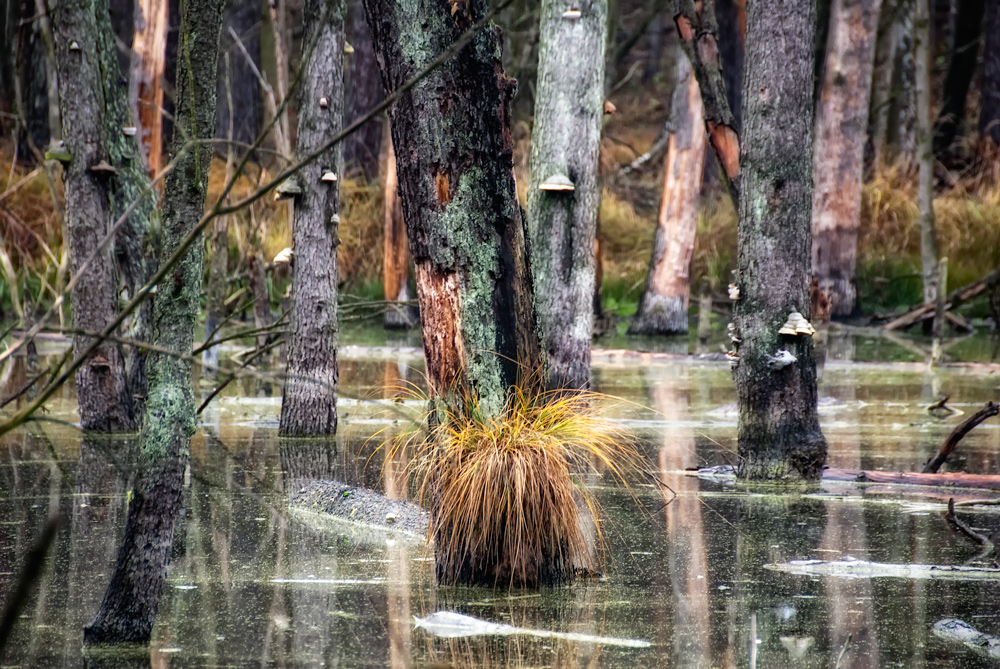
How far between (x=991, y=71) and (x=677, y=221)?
394 inches

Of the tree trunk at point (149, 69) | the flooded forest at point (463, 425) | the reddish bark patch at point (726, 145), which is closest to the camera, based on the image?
the flooded forest at point (463, 425)

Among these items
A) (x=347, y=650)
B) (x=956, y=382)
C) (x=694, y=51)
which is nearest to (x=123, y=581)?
(x=347, y=650)

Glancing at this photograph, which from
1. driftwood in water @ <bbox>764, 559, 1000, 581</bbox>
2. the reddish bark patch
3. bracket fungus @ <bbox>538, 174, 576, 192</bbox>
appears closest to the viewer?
driftwood in water @ <bbox>764, 559, 1000, 581</bbox>

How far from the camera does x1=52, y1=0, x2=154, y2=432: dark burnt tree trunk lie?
759cm

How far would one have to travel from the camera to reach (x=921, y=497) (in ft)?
20.3

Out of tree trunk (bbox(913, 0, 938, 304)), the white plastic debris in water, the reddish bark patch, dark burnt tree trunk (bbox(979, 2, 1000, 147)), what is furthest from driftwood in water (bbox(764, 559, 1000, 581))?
dark burnt tree trunk (bbox(979, 2, 1000, 147))

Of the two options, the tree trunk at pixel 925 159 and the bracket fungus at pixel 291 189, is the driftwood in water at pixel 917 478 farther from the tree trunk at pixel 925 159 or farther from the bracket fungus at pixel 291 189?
the tree trunk at pixel 925 159

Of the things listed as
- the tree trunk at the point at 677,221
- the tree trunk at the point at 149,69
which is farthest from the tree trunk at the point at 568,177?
the tree trunk at the point at 677,221

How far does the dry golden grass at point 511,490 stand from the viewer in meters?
4.32

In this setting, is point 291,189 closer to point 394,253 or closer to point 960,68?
point 394,253

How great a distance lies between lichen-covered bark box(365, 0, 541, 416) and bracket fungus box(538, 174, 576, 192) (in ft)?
8.95

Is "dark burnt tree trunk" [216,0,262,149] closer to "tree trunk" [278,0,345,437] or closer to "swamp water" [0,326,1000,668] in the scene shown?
"tree trunk" [278,0,345,437]

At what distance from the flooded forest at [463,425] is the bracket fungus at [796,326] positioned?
0.17 feet

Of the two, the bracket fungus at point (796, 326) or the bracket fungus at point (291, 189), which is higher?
the bracket fungus at point (291, 189)
